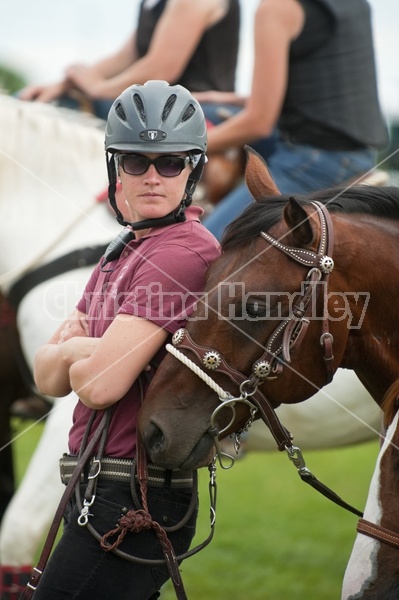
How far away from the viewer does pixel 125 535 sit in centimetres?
253

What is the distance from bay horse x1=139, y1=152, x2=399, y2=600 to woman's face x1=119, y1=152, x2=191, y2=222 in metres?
0.19

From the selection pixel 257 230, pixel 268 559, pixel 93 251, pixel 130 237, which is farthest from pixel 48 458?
pixel 268 559

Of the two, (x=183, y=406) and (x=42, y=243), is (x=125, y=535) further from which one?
(x=42, y=243)

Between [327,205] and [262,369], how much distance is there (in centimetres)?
54

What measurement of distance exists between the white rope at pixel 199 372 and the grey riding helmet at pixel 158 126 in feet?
1.48

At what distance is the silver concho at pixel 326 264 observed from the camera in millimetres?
2500

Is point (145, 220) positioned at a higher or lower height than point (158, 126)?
lower

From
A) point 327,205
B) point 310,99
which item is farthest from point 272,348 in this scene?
point 310,99

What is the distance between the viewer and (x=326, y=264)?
2500 millimetres

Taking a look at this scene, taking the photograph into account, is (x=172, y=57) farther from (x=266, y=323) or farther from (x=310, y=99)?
(x=266, y=323)

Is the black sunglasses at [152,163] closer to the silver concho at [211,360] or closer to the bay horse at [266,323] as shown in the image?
the bay horse at [266,323]

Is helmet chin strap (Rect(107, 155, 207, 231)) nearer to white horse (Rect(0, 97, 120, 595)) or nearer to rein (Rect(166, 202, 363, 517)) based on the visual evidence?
rein (Rect(166, 202, 363, 517))

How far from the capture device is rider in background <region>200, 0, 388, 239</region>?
15.5 feet

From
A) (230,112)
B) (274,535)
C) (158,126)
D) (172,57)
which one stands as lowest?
(274,535)
